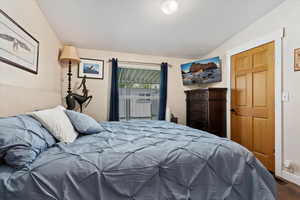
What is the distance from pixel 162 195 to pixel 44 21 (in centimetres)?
270

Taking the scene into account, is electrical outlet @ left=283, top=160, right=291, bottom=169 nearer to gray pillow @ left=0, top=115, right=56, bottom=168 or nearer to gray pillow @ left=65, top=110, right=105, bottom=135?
gray pillow @ left=65, top=110, right=105, bottom=135

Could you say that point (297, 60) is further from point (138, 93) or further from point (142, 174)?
point (138, 93)

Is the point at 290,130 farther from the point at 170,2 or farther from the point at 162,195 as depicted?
the point at 170,2

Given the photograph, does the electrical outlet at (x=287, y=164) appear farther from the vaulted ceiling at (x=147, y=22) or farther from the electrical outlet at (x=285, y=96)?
the vaulted ceiling at (x=147, y=22)

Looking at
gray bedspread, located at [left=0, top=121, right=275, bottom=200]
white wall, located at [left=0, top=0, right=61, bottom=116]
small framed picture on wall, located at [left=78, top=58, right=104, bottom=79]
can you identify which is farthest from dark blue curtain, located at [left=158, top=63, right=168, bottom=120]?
gray bedspread, located at [left=0, top=121, right=275, bottom=200]

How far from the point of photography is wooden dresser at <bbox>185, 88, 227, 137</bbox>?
9.70 ft

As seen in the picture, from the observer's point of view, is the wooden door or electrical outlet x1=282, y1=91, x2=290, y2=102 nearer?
electrical outlet x1=282, y1=91, x2=290, y2=102

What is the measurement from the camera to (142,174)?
3.07ft

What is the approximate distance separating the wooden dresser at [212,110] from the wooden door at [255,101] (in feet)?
0.58

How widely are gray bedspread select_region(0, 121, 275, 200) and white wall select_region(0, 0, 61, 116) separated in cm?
82

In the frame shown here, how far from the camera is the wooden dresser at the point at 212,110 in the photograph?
2.96 m

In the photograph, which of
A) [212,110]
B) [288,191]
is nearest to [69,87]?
[212,110]

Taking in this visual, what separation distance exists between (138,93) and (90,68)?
1.17m

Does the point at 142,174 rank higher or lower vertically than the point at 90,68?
lower
